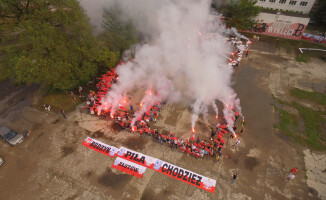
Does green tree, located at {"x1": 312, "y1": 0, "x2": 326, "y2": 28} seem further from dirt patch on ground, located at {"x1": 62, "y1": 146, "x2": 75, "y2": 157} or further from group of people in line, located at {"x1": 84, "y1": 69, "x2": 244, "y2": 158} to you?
dirt patch on ground, located at {"x1": 62, "y1": 146, "x2": 75, "y2": 157}

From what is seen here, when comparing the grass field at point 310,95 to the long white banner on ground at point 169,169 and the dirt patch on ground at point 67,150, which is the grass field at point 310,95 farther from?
the dirt patch on ground at point 67,150

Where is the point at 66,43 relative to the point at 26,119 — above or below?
above

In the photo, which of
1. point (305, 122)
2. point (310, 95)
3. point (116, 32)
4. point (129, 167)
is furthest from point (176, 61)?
point (310, 95)

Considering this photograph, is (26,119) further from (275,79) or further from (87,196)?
(275,79)

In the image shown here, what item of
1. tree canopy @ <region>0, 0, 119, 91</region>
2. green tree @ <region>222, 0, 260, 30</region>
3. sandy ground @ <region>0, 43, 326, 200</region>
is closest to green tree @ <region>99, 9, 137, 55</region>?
tree canopy @ <region>0, 0, 119, 91</region>

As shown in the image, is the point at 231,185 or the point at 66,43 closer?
the point at 231,185

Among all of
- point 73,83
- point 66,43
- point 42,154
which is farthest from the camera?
point 73,83

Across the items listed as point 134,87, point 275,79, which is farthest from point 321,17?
point 134,87
